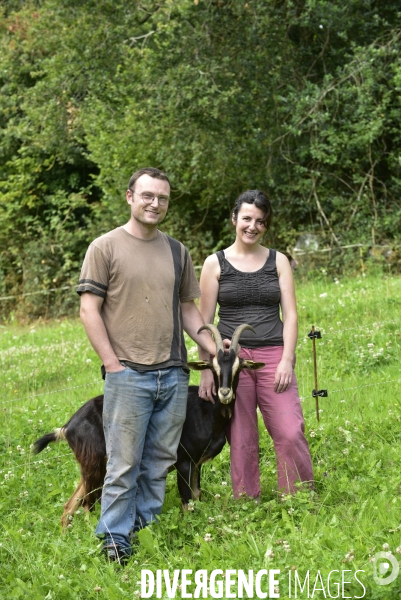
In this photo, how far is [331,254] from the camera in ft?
56.3

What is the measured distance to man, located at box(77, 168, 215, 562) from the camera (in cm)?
526

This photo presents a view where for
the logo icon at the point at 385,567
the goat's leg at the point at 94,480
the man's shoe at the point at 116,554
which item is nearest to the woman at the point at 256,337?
the goat's leg at the point at 94,480

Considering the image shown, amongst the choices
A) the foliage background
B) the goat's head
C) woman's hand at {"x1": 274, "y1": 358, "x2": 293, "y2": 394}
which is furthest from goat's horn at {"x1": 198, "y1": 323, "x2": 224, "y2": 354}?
the foliage background

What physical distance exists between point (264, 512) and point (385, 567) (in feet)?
4.69

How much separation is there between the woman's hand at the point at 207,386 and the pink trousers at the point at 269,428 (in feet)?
0.66

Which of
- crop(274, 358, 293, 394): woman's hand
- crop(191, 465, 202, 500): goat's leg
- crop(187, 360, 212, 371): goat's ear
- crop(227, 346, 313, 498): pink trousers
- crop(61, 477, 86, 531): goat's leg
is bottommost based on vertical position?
crop(61, 477, 86, 531): goat's leg

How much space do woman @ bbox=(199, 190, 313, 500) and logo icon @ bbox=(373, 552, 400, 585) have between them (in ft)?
4.47

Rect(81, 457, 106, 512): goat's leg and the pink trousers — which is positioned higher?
the pink trousers

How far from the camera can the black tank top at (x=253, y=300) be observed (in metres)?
5.84

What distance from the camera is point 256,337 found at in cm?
585

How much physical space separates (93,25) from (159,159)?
120 inches

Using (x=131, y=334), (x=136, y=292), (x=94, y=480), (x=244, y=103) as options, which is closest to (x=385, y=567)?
(x=131, y=334)

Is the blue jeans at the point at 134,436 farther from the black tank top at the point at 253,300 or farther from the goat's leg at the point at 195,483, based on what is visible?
the black tank top at the point at 253,300

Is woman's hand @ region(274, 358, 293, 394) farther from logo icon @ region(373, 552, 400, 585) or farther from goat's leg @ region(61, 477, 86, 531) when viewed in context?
goat's leg @ region(61, 477, 86, 531)
